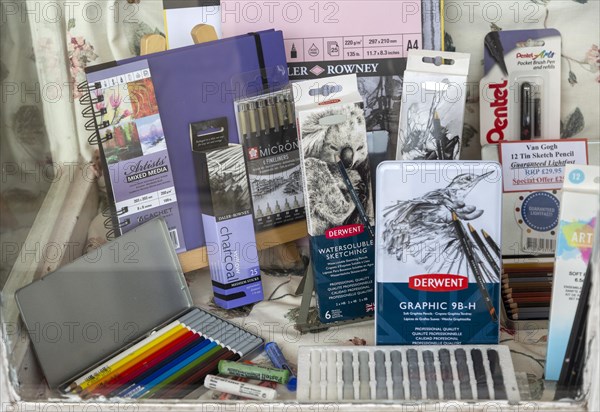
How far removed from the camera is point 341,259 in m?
0.85

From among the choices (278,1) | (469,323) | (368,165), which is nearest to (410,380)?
(469,323)

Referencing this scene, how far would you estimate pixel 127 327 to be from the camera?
839mm

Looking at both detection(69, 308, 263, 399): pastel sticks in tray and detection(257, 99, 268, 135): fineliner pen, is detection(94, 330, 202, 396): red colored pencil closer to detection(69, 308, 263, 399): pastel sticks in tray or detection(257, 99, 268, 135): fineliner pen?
detection(69, 308, 263, 399): pastel sticks in tray

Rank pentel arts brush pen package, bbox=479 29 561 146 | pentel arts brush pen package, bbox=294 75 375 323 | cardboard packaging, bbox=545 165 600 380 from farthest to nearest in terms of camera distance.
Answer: pentel arts brush pen package, bbox=479 29 561 146 < pentel arts brush pen package, bbox=294 75 375 323 < cardboard packaging, bbox=545 165 600 380

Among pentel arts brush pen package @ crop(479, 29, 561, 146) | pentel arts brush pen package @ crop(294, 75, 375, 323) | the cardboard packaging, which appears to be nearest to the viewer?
the cardboard packaging

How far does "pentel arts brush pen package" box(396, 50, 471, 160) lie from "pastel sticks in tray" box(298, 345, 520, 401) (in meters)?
0.22

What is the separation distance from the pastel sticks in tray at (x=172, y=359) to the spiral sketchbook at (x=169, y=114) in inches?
4.8

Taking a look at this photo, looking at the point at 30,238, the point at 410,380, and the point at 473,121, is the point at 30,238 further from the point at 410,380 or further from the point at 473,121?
the point at 473,121

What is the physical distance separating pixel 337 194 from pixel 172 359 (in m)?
0.24

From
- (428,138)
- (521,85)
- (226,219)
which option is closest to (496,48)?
(521,85)

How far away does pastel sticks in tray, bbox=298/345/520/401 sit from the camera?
71cm

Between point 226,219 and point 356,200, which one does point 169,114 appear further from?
point 356,200

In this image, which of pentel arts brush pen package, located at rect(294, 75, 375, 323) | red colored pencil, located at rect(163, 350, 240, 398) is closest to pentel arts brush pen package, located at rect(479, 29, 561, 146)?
pentel arts brush pen package, located at rect(294, 75, 375, 323)

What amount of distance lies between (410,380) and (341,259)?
0.57ft
